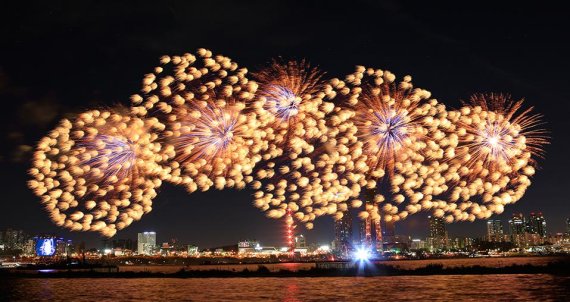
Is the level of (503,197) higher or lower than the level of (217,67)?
lower

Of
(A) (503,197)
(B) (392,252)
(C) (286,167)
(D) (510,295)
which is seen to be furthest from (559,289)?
(B) (392,252)

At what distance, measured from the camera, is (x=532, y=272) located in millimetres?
38000

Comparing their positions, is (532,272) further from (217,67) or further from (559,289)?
(217,67)

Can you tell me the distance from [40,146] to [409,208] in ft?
62.6

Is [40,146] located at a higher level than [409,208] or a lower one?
higher

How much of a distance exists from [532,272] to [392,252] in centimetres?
16094

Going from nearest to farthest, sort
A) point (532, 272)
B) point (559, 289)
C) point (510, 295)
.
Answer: point (510, 295), point (559, 289), point (532, 272)

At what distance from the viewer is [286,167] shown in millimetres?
30297

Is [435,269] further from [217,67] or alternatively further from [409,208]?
[217,67]

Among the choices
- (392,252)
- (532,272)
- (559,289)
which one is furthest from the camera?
(392,252)

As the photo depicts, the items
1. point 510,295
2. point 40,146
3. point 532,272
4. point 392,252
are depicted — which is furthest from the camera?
point 392,252

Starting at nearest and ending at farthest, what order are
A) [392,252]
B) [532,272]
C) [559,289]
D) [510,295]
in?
1. [510,295]
2. [559,289]
3. [532,272]
4. [392,252]

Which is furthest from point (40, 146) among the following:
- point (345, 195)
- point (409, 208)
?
point (409, 208)

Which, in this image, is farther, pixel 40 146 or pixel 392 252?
pixel 392 252
